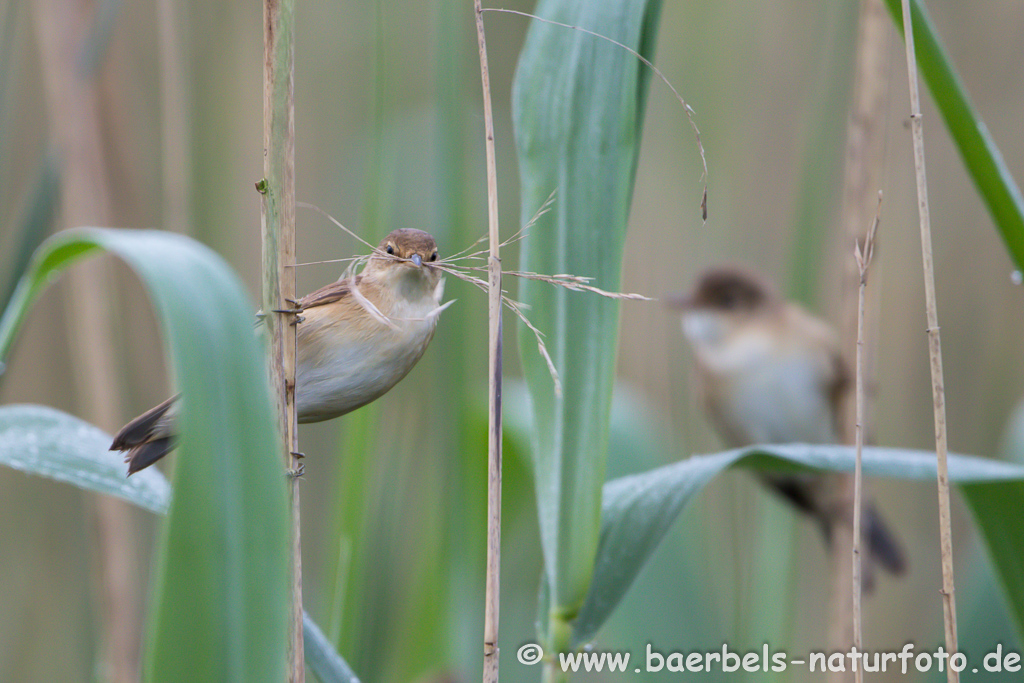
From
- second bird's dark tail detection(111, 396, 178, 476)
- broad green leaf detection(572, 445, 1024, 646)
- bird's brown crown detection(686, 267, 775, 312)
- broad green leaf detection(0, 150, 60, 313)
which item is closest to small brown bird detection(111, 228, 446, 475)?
second bird's dark tail detection(111, 396, 178, 476)

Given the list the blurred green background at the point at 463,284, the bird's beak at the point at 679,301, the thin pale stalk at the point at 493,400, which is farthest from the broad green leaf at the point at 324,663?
the bird's beak at the point at 679,301

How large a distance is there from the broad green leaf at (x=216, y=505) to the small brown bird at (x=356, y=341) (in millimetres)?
180

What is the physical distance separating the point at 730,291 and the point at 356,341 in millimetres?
1997

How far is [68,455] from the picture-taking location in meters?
0.72

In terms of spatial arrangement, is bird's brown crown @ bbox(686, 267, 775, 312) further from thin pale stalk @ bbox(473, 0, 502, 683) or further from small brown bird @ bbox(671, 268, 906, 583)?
thin pale stalk @ bbox(473, 0, 502, 683)

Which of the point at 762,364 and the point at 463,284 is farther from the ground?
the point at 463,284

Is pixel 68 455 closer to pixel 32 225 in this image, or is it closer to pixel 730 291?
pixel 32 225

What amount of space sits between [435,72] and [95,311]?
2.77 ft

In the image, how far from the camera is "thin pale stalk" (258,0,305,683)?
581mm

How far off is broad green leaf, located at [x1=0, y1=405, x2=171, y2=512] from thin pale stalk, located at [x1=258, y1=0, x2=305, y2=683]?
135 millimetres

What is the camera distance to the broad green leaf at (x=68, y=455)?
667 millimetres

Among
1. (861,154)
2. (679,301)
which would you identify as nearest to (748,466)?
(861,154)

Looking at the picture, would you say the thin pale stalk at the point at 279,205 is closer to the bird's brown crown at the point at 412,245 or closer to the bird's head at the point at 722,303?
the bird's brown crown at the point at 412,245

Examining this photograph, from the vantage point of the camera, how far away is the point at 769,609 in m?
1.58
